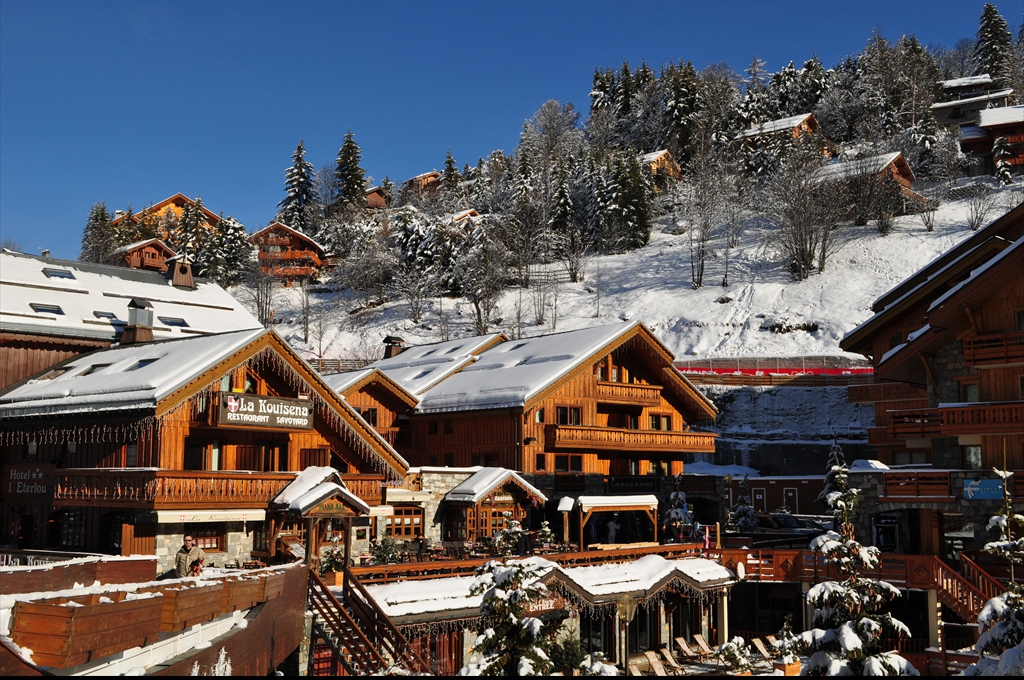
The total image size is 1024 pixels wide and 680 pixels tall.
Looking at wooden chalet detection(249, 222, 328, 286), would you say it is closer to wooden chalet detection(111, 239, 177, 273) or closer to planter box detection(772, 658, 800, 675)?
wooden chalet detection(111, 239, 177, 273)

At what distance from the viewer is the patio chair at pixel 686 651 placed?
31.2 metres

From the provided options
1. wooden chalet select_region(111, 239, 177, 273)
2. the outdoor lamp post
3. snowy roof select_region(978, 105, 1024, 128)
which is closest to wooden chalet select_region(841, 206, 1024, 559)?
the outdoor lamp post

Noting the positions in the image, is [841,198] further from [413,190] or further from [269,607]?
[269,607]

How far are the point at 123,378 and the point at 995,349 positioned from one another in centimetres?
2699

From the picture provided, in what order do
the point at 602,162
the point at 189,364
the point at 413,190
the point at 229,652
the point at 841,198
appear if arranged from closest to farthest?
the point at 229,652 → the point at 189,364 → the point at 841,198 → the point at 602,162 → the point at 413,190

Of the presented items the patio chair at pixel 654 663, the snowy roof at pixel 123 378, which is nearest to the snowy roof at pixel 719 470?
the patio chair at pixel 654 663

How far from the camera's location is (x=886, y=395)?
41.1m

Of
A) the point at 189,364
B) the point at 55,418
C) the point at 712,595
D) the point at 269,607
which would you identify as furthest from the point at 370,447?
the point at 269,607

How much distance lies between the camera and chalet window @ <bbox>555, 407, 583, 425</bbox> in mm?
41688

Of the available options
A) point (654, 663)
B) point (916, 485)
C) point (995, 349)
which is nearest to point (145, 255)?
point (654, 663)

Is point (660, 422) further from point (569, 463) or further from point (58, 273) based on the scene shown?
point (58, 273)

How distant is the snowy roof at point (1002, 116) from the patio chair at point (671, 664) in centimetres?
7700

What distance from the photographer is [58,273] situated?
41281 millimetres

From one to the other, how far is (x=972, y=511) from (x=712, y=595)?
28.4 ft
